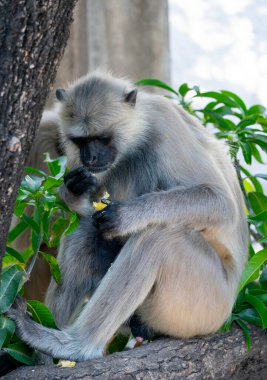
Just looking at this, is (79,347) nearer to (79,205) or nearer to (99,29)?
(79,205)

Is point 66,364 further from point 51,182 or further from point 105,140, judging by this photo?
point 105,140

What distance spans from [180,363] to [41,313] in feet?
2.61

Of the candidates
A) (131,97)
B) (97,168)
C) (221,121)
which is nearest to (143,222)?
(97,168)

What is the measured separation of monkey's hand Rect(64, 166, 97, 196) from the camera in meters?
4.54

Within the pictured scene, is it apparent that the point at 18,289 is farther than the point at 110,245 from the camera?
No

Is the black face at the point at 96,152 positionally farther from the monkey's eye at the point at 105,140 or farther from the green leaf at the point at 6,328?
the green leaf at the point at 6,328

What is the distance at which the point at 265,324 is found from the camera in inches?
176

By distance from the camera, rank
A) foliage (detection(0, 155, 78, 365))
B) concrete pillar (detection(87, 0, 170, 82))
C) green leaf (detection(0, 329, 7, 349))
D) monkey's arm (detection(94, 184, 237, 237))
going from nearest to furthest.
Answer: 1. green leaf (detection(0, 329, 7, 349))
2. foliage (detection(0, 155, 78, 365))
3. monkey's arm (detection(94, 184, 237, 237))
4. concrete pillar (detection(87, 0, 170, 82))

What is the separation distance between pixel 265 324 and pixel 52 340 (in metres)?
1.22

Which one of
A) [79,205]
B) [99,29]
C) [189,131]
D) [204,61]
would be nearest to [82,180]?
[79,205]

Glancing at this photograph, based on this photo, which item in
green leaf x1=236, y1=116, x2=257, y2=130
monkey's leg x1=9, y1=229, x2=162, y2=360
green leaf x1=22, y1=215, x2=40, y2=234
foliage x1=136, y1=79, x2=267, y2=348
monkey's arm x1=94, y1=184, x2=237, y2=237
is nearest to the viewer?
monkey's leg x1=9, y1=229, x2=162, y2=360

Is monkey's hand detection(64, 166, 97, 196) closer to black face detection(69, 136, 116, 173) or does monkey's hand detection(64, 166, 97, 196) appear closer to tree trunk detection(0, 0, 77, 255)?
black face detection(69, 136, 116, 173)

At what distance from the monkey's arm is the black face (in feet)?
0.93

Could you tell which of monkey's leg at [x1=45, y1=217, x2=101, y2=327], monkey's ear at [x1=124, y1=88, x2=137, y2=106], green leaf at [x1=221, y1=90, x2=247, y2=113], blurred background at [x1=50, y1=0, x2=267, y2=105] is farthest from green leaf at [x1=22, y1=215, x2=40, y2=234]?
blurred background at [x1=50, y1=0, x2=267, y2=105]
